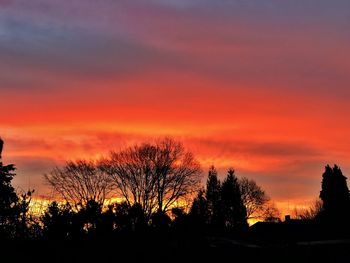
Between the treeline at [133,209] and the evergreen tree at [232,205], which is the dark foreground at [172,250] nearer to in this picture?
the treeline at [133,209]

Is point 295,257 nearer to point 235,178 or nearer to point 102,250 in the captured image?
point 102,250

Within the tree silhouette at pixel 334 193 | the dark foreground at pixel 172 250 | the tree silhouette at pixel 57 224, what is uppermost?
the tree silhouette at pixel 334 193

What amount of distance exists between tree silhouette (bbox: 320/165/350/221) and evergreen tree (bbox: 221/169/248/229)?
21104 millimetres

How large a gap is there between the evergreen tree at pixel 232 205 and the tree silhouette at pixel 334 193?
69.2ft

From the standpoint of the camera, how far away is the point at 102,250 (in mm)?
35594

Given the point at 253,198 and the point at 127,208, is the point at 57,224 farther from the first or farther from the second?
the point at 253,198

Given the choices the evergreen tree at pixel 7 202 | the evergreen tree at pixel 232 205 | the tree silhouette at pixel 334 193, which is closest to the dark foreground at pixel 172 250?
the evergreen tree at pixel 7 202

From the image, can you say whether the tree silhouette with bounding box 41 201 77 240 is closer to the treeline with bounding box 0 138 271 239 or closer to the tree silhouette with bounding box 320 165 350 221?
the treeline with bounding box 0 138 271 239

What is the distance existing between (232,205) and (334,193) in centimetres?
2488

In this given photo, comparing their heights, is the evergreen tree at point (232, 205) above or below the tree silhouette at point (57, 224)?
above

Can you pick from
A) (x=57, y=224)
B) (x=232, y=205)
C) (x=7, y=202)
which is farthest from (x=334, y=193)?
(x=7, y=202)

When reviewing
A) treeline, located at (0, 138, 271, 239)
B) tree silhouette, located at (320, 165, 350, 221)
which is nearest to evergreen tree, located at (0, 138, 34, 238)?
treeline, located at (0, 138, 271, 239)

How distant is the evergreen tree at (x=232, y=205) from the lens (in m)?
87.0

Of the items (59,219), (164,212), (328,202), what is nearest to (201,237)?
(59,219)
